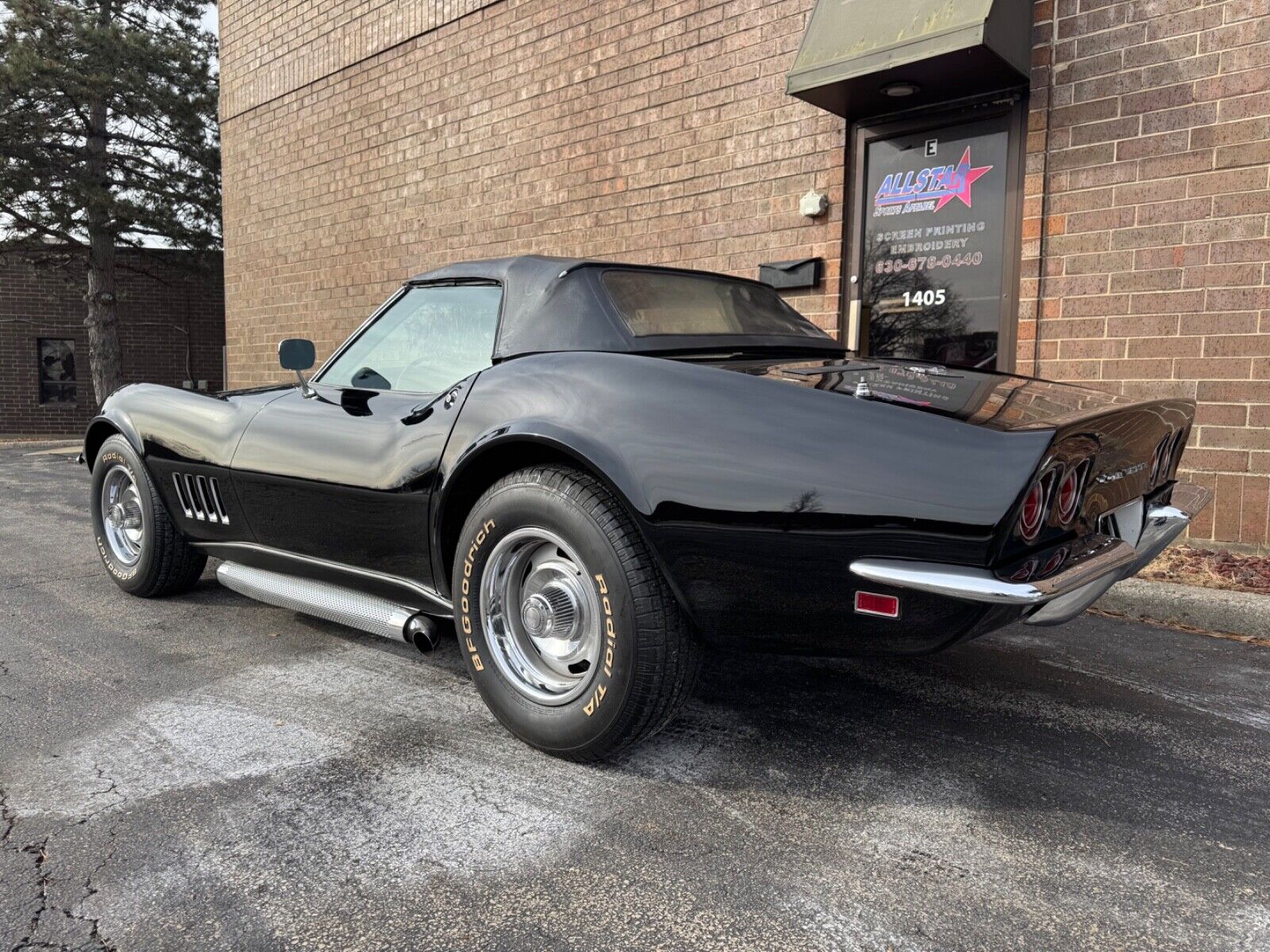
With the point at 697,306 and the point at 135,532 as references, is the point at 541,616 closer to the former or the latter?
the point at 697,306

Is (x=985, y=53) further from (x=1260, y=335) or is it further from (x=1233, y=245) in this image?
(x=1260, y=335)

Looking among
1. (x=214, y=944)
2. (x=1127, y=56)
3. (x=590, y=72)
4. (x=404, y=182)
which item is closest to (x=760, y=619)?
(x=214, y=944)

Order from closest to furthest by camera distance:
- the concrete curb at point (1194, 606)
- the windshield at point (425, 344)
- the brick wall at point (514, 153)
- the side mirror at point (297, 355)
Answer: the windshield at point (425, 344)
the side mirror at point (297, 355)
the concrete curb at point (1194, 606)
the brick wall at point (514, 153)

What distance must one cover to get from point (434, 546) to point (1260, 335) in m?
4.55

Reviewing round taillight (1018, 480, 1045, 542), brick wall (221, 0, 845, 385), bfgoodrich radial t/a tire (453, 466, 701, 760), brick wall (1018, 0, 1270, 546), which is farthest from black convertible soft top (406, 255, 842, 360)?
brick wall (221, 0, 845, 385)

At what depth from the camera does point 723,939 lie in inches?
65.4

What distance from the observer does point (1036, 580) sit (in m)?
1.90

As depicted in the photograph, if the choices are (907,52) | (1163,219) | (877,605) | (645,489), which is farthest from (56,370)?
(877,605)

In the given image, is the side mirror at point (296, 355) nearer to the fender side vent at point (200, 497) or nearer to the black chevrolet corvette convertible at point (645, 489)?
the black chevrolet corvette convertible at point (645, 489)

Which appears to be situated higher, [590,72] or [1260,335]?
[590,72]

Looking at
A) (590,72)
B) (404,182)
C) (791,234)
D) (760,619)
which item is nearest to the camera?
(760,619)

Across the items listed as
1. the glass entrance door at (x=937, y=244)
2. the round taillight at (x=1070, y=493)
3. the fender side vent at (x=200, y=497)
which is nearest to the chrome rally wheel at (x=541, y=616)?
the round taillight at (x=1070, y=493)

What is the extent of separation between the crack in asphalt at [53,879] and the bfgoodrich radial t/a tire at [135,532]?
5.73 ft

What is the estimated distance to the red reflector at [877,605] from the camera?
6.47ft
